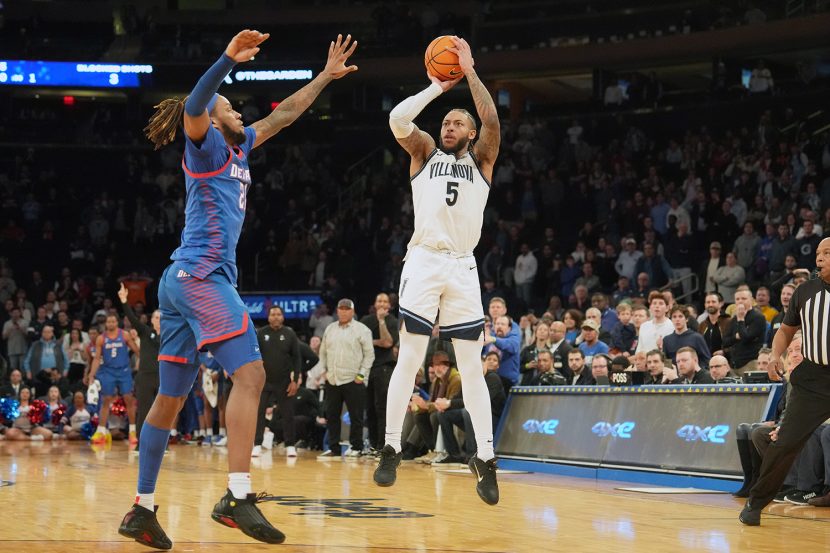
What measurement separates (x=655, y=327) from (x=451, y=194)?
266 inches

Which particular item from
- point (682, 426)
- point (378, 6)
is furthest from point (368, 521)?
point (378, 6)

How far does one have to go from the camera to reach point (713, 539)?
613 cm

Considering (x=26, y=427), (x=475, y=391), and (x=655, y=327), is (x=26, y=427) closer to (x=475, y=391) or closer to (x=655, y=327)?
(x=655, y=327)

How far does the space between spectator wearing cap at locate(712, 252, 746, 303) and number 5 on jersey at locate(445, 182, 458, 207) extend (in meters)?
10.7

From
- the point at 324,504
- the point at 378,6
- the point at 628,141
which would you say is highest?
the point at 378,6

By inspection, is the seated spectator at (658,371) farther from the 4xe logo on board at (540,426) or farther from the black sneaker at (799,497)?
the black sneaker at (799,497)

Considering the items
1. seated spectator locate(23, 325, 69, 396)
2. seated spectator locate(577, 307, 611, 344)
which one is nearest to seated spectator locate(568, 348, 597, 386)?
seated spectator locate(577, 307, 611, 344)

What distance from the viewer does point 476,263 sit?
36.2 feet

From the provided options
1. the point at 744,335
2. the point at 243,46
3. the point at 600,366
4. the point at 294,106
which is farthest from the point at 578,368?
the point at 243,46

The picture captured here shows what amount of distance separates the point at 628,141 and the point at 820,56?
16.9 feet

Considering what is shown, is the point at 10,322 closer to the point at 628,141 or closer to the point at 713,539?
the point at 628,141

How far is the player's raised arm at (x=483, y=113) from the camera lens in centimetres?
669

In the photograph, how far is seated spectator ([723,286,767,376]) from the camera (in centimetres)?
1238

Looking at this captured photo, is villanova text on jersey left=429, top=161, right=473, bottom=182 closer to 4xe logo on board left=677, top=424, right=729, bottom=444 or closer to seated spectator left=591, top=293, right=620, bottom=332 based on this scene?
4xe logo on board left=677, top=424, right=729, bottom=444
